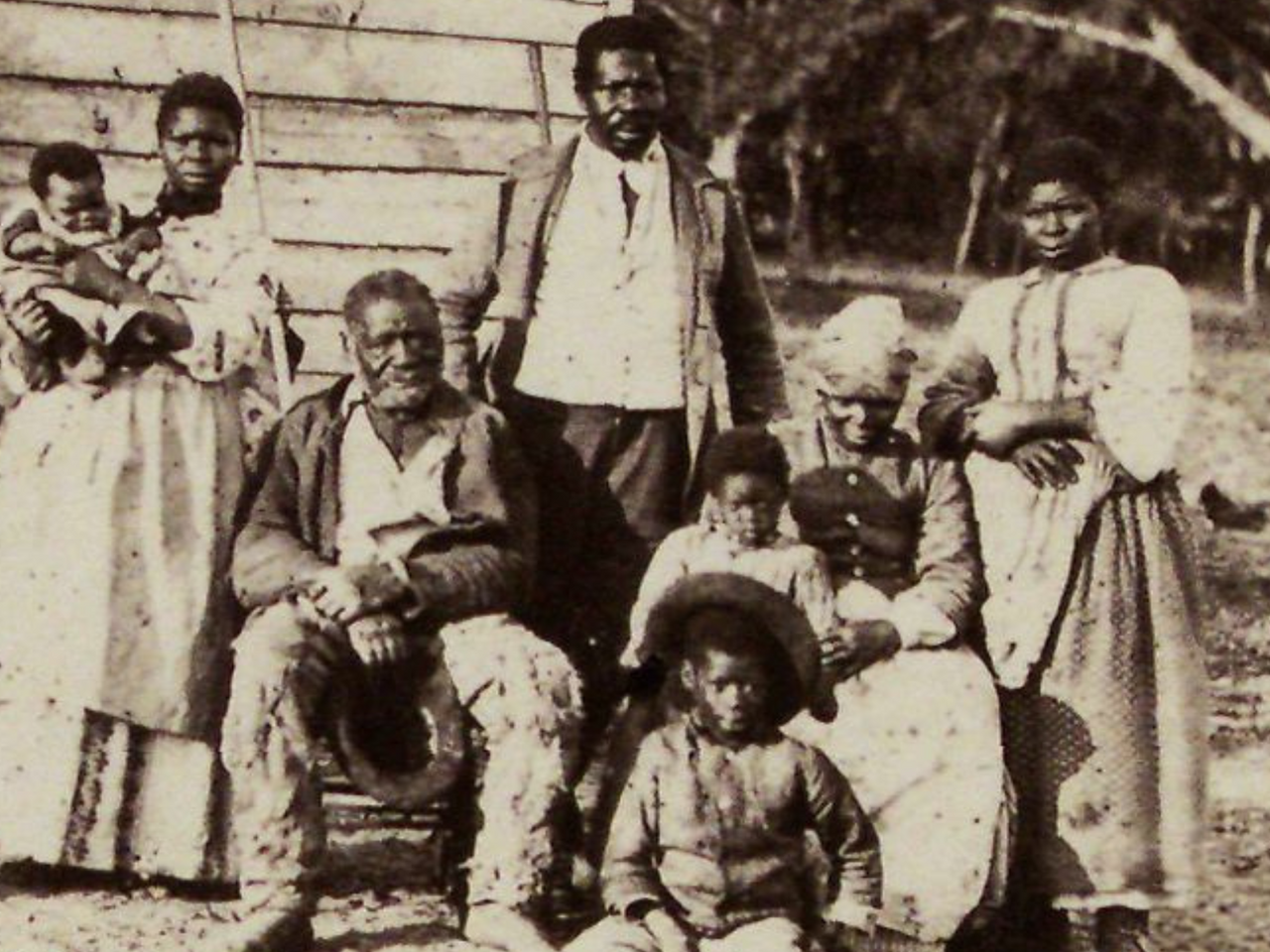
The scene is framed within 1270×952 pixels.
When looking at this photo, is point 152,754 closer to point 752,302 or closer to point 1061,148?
point 752,302

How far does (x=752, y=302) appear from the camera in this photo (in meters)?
3.71

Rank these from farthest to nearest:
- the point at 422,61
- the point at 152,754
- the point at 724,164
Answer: the point at 724,164
the point at 422,61
the point at 152,754

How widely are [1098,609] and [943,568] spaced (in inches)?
10.6

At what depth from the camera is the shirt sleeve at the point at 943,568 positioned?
322cm

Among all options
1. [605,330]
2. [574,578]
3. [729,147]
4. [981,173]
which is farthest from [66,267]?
[729,147]

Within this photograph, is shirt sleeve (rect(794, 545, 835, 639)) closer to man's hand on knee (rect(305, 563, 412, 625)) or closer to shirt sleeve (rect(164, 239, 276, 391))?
man's hand on knee (rect(305, 563, 412, 625))

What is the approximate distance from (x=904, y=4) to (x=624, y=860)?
5561 millimetres

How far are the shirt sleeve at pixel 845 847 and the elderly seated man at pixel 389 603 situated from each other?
0.41 meters

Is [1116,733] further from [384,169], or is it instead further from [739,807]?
[384,169]

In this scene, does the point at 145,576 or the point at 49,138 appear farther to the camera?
the point at 49,138

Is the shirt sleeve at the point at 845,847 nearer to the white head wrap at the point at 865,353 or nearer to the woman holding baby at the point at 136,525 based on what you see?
the white head wrap at the point at 865,353

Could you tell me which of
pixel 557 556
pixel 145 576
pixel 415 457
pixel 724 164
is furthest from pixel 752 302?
pixel 724 164

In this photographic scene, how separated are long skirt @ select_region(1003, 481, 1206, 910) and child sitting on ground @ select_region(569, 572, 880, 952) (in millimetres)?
531

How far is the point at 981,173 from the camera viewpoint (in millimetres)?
7367
